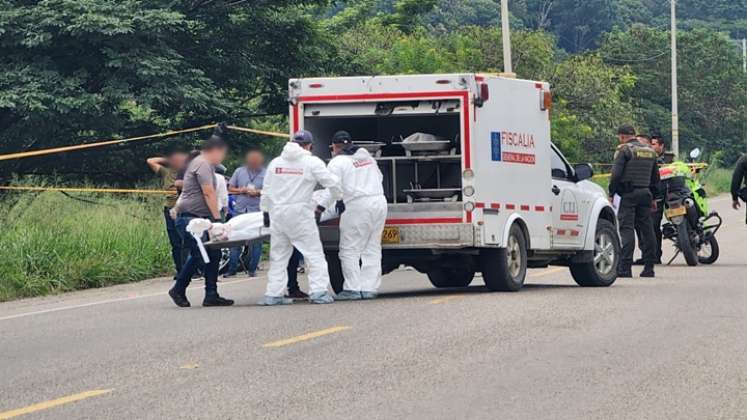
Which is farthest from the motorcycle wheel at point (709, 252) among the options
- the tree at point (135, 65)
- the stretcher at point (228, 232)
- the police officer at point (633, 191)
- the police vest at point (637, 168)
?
the tree at point (135, 65)

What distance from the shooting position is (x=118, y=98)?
2614cm

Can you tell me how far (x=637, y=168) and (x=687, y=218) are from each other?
10.7ft

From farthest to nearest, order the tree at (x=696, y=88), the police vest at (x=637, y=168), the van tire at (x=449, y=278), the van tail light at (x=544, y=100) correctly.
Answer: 1. the tree at (x=696, y=88)
2. the police vest at (x=637, y=168)
3. the van tire at (x=449, y=278)
4. the van tail light at (x=544, y=100)

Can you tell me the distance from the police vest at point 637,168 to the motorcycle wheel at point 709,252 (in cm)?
341

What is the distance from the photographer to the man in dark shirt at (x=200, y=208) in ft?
49.0

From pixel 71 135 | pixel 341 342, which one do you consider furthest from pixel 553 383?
pixel 71 135

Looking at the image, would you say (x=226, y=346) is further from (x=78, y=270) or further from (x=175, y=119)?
(x=175, y=119)

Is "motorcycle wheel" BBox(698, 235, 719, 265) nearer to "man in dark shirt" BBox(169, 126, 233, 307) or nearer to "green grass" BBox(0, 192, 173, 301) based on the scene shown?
"green grass" BBox(0, 192, 173, 301)

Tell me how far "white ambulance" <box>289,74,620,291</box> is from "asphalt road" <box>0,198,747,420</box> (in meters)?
0.59

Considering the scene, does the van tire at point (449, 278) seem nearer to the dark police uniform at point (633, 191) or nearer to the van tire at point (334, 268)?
the van tire at point (334, 268)

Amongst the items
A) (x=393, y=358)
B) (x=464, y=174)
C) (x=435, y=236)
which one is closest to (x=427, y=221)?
(x=435, y=236)

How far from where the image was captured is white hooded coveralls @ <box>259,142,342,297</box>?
48.5 ft

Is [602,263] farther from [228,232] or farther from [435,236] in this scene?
[228,232]

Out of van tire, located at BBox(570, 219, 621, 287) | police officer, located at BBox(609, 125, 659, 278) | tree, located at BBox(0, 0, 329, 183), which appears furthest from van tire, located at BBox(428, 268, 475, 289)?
tree, located at BBox(0, 0, 329, 183)
